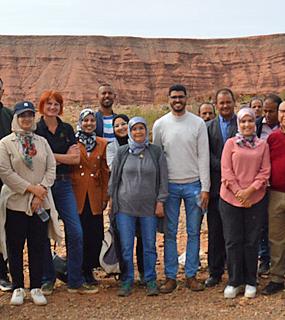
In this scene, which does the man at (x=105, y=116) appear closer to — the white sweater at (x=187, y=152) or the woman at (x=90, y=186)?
the woman at (x=90, y=186)

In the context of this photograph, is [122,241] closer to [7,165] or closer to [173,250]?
[173,250]

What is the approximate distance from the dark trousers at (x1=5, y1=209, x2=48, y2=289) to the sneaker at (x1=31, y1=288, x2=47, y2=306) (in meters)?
0.05

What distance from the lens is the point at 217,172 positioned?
19.3 ft

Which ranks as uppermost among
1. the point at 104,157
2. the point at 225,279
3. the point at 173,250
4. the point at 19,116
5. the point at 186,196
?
the point at 19,116

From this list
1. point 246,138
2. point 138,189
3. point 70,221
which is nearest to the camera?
point 246,138

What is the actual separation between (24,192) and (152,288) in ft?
5.07

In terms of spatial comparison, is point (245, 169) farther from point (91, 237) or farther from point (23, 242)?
point (23, 242)

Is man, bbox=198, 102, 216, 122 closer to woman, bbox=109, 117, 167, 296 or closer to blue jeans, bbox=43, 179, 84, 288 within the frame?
woman, bbox=109, 117, 167, 296

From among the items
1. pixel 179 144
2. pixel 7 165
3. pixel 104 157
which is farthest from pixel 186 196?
pixel 7 165

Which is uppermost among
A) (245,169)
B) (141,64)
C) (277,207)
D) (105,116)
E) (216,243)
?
(141,64)

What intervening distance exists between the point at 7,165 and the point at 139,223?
1.42 metres

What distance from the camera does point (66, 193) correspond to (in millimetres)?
5688

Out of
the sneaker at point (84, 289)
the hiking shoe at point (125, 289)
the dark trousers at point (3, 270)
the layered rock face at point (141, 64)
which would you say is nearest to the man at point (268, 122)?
the hiking shoe at point (125, 289)

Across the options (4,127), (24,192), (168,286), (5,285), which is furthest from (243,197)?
(5,285)
